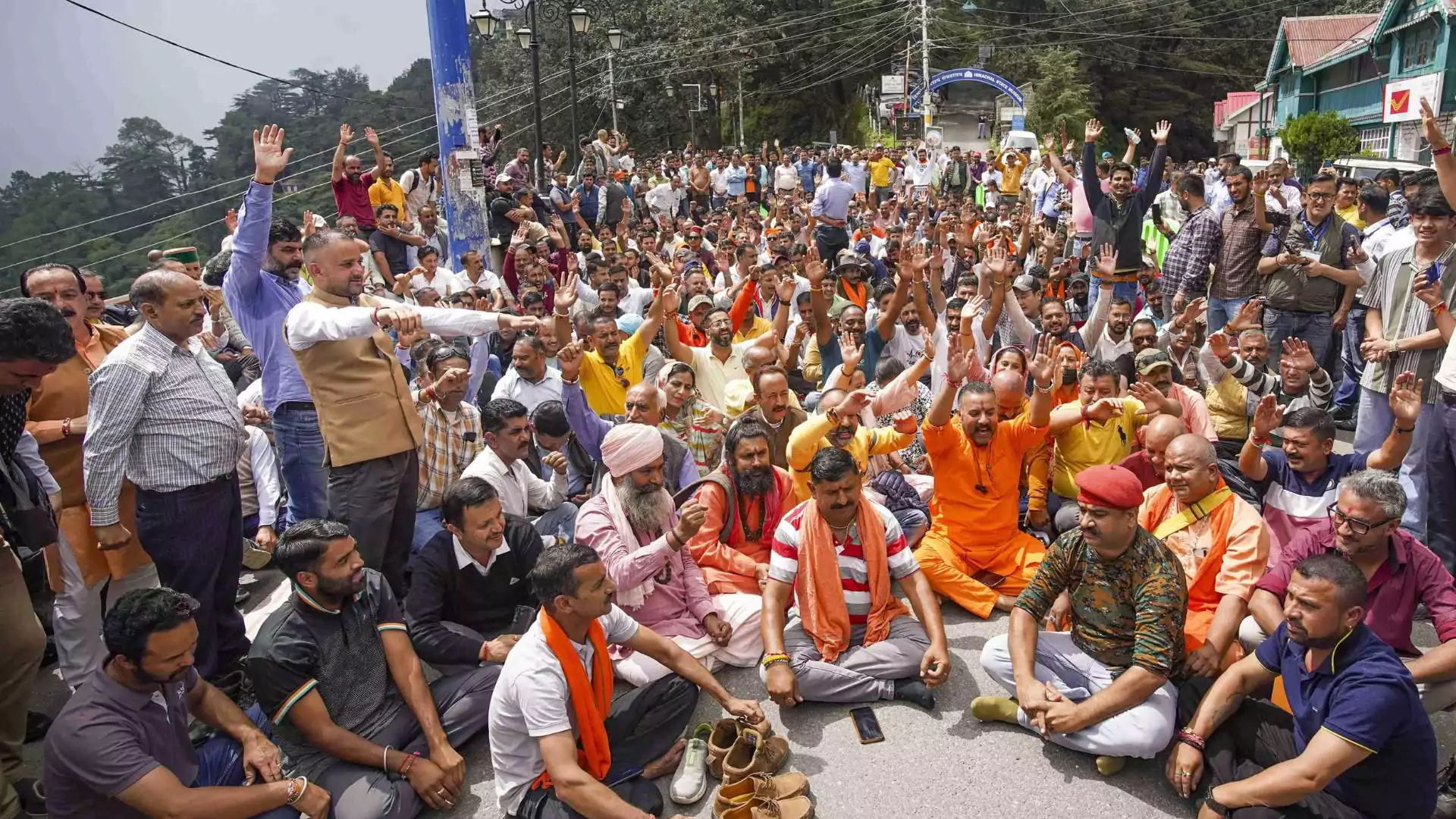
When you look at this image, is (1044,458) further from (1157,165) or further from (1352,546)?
(1157,165)

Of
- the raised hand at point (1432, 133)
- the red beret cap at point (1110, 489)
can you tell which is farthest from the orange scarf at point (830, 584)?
the raised hand at point (1432, 133)

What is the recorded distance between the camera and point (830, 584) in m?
4.02

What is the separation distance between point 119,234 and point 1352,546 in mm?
17176

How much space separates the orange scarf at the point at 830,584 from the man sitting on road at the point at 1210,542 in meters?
1.16

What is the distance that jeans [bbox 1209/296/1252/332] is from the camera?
276 inches

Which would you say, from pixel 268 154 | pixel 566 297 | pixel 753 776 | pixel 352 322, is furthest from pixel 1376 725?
pixel 268 154

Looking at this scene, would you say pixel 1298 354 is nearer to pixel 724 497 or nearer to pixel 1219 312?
pixel 1219 312

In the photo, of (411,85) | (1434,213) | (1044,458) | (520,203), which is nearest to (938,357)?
(1044,458)

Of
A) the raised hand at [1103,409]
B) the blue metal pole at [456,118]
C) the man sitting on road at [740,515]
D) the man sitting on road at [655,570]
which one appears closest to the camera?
the man sitting on road at [655,570]

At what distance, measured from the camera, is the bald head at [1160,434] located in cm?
436

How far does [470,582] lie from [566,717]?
1.15m

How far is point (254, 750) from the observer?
126 inches

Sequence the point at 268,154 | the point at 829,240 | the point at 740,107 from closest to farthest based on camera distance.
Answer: the point at 268,154 → the point at 829,240 → the point at 740,107

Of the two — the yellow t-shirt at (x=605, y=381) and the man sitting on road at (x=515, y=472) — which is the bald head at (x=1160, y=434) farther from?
the yellow t-shirt at (x=605, y=381)
